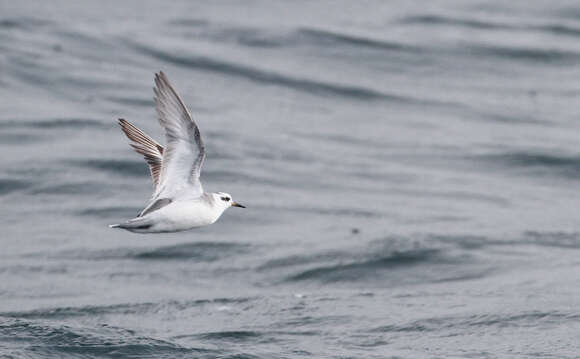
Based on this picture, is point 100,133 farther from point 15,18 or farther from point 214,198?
point 214,198

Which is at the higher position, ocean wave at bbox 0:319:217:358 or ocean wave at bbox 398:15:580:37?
ocean wave at bbox 398:15:580:37

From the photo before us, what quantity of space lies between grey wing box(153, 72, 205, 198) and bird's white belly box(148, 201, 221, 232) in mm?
262

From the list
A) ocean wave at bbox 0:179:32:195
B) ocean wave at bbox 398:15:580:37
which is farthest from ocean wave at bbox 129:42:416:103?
ocean wave at bbox 0:179:32:195

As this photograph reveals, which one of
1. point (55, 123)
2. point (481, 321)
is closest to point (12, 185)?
point (55, 123)

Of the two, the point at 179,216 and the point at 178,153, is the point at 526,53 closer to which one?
the point at 178,153

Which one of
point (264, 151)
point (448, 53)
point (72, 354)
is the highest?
point (448, 53)

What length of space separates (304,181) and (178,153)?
16.7 meters

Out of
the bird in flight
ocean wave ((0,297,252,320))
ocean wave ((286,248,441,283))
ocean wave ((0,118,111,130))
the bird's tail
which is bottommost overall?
ocean wave ((0,297,252,320))

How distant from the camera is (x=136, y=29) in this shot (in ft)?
136

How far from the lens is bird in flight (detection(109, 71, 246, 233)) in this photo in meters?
12.8

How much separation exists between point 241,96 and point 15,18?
10.9 metres

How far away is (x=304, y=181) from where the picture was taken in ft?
97.9

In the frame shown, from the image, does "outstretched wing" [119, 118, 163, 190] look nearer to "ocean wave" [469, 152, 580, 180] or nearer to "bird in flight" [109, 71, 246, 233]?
"bird in flight" [109, 71, 246, 233]

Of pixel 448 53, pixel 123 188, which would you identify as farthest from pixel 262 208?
pixel 448 53
